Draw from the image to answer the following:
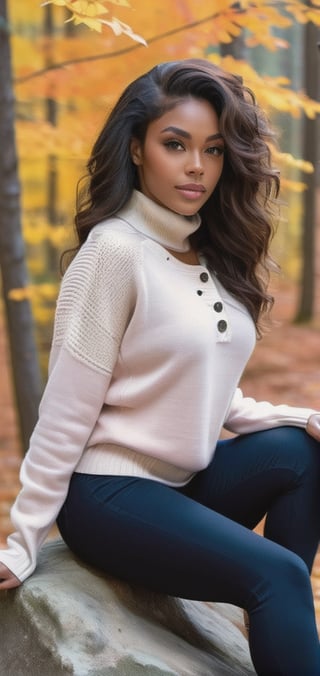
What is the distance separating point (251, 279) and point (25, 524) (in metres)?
0.87

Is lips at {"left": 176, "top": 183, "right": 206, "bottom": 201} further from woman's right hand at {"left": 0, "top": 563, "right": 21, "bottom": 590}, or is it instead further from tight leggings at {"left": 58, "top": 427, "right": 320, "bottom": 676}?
woman's right hand at {"left": 0, "top": 563, "right": 21, "bottom": 590}

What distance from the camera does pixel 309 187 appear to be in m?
8.84

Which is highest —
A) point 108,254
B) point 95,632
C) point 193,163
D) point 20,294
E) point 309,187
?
point 193,163

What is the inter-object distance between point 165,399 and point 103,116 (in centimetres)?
336

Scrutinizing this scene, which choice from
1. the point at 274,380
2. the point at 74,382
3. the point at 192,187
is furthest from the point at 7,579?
the point at 274,380

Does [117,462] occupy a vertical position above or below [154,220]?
below

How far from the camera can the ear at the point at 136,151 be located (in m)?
2.27

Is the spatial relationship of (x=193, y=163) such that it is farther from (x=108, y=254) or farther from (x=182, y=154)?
(x=108, y=254)

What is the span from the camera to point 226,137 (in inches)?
88.1

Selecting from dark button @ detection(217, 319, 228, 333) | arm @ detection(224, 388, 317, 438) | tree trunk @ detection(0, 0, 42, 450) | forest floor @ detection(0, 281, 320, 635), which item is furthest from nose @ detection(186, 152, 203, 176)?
forest floor @ detection(0, 281, 320, 635)

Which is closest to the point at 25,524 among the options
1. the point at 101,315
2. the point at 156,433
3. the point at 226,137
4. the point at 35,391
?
the point at 156,433

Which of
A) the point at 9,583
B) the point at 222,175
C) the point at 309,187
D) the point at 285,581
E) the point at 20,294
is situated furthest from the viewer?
the point at 309,187

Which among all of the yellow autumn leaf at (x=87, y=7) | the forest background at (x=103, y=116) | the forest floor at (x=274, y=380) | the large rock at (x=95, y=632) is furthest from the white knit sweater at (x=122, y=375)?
the forest floor at (x=274, y=380)

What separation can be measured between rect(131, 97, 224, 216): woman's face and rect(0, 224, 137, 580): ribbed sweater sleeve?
0.70 feet
